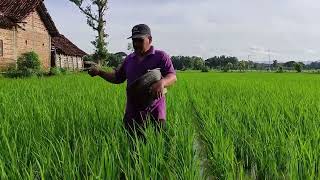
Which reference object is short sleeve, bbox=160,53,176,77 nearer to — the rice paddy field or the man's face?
the man's face

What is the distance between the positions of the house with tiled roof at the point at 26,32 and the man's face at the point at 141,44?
18059 millimetres

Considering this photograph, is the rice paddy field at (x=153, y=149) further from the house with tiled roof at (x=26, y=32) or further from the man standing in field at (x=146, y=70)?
the house with tiled roof at (x=26, y=32)

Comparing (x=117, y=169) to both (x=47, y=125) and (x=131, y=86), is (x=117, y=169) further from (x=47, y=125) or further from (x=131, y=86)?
(x=47, y=125)

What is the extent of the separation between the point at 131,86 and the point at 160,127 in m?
0.44

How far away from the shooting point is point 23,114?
4832 mm

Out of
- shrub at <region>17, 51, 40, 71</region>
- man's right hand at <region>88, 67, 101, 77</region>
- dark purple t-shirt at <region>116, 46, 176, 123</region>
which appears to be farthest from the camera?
shrub at <region>17, 51, 40, 71</region>

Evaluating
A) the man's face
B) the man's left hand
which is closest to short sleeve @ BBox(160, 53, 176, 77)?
the man's face

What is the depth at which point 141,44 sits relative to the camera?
3553 mm

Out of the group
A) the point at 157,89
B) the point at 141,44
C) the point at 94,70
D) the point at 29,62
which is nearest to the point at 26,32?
the point at 29,62

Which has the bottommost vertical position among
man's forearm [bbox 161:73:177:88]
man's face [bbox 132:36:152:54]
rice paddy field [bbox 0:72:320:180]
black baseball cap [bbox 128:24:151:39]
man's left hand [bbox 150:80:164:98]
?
rice paddy field [bbox 0:72:320:180]

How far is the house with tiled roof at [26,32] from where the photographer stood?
69.8 feet

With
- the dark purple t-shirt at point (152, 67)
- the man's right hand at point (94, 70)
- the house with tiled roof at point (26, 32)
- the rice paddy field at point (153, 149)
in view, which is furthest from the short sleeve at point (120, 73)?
the house with tiled roof at point (26, 32)

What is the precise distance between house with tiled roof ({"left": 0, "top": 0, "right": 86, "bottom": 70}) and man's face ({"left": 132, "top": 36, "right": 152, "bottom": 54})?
1806 centimetres

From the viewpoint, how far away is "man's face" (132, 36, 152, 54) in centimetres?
353
